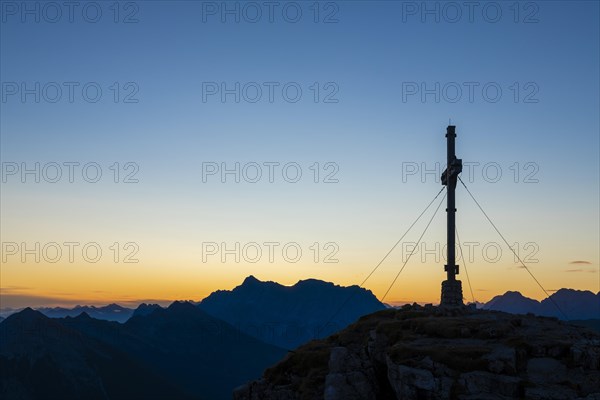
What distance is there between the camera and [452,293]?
52.7m

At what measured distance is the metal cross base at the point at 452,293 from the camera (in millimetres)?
52594

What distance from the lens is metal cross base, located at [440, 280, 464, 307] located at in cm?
5259

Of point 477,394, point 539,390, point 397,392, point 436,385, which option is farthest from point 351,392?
point 539,390

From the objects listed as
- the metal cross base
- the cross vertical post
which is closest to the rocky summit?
the metal cross base

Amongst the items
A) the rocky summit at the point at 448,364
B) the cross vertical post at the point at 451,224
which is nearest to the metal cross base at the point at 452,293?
the cross vertical post at the point at 451,224

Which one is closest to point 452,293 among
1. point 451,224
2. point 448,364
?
point 451,224

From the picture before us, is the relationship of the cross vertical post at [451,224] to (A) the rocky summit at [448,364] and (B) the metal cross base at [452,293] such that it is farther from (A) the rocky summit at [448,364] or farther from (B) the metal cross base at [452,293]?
(A) the rocky summit at [448,364]

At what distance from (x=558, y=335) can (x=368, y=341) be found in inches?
469

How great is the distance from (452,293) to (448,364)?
21.4m

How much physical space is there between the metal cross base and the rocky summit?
866cm

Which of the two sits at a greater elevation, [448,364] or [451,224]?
[451,224]

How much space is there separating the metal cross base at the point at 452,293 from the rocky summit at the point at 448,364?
28.4 ft

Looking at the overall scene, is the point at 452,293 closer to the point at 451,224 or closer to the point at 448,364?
the point at 451,224

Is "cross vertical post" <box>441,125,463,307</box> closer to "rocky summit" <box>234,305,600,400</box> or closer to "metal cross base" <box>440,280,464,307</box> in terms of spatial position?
"metal cross base" <box>440,280,464,307</box>
